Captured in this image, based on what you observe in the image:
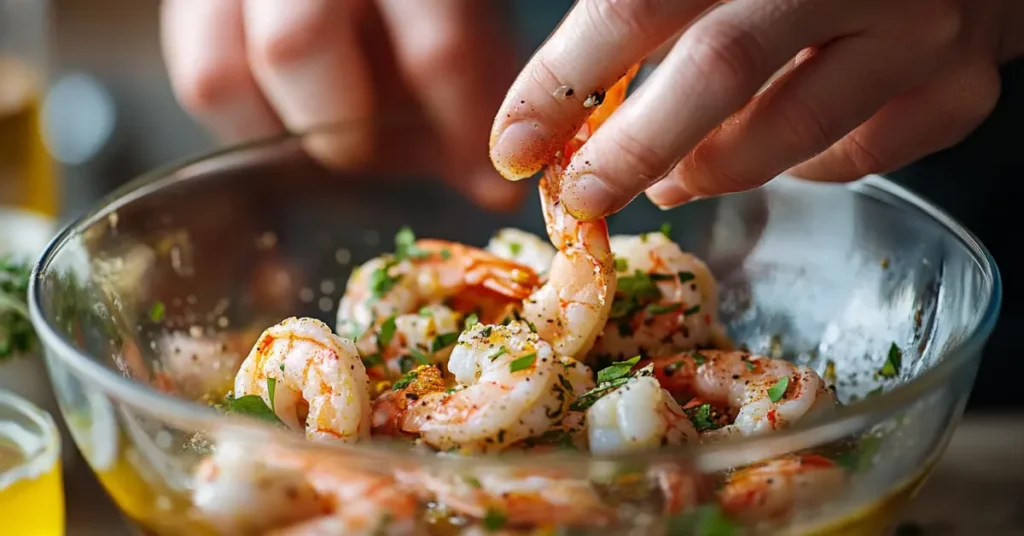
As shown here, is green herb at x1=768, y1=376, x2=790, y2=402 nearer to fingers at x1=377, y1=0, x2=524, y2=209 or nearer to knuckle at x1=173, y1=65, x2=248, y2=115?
fingers at x1=377, y1=0, x2=524, y2=209

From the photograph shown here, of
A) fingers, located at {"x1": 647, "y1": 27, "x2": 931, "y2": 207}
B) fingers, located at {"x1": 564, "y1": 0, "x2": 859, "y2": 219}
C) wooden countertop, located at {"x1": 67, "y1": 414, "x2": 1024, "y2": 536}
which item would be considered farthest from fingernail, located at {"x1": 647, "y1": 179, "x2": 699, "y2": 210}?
wooden countertop, located at {"x1": 67, "y1": 414, "x2": 1024, "y2": 536}

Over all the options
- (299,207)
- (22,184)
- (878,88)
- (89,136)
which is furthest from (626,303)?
(89,136)

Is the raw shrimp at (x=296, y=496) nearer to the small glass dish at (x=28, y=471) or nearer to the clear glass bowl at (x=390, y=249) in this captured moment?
the clear glass bowl at (x=390, y=249)

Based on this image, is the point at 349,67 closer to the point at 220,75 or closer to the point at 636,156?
the point at 220,75

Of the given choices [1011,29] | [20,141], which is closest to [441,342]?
[1011,29]

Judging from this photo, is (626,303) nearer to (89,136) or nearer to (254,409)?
(254,409)

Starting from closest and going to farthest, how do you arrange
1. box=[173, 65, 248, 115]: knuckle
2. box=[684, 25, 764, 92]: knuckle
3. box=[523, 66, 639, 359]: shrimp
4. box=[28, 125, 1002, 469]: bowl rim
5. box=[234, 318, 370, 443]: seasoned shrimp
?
box=[28, 125, 1002, 469]: bowl rim → box=[684, 25, 764, 92]: knuckle → box=[234, 318, 370, 443]: seasoned shrimp → box=[523, 66, 639, 359]: shrimp → box=[173, 65, 248, 115]: knuckle

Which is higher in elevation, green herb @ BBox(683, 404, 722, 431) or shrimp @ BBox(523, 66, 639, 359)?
shrimp @ BBox(523, 66, 639, 359)

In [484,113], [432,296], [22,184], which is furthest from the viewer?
[22,184]
